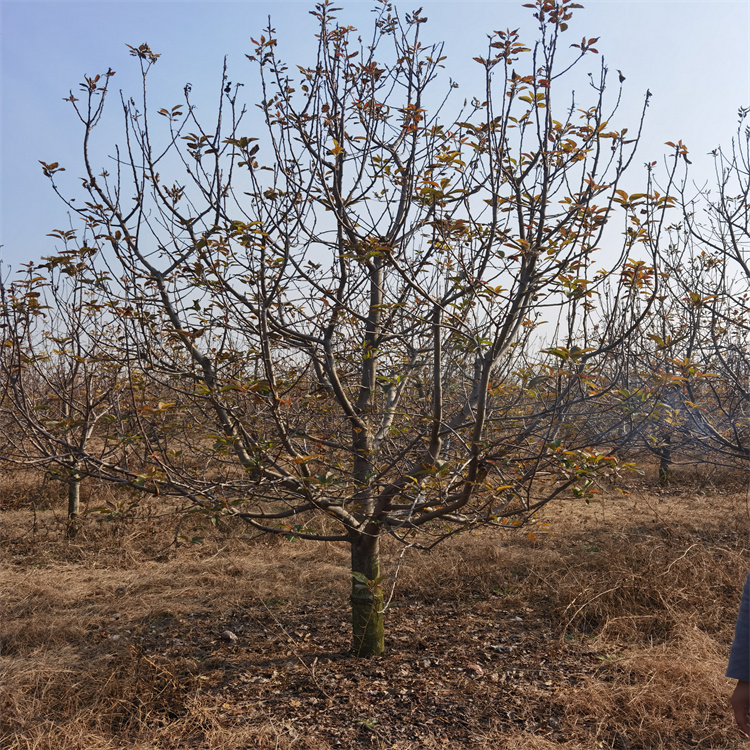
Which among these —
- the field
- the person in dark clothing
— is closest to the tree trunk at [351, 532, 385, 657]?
the field

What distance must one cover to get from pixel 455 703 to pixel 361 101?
357 centimetres

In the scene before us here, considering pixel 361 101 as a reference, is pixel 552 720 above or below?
below

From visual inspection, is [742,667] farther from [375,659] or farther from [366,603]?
[375,659]

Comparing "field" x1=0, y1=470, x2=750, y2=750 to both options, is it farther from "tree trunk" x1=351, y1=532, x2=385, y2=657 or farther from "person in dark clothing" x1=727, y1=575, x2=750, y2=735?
"person in dark clothing" x1=727, y1=575, x2=750, y2=735

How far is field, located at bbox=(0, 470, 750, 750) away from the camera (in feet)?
10.0

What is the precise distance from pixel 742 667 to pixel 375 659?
2.80 meters

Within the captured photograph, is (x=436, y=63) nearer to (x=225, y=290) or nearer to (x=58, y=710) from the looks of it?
(x=225, y=290)

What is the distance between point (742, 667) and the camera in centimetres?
138

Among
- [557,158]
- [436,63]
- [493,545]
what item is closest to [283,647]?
[493,545]

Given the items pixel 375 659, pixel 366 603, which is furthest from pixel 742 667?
pixel 375 659

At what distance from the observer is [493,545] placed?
6.20 metres

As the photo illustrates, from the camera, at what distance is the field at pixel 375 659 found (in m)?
3.05

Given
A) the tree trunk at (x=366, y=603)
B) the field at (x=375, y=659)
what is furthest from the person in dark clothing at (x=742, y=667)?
the tree trunk at (x=366, y=603)

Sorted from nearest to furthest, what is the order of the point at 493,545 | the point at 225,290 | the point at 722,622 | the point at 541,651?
the point at 225,290 → the point at 541,651 → the point at 722,622 → the point at 493,545
